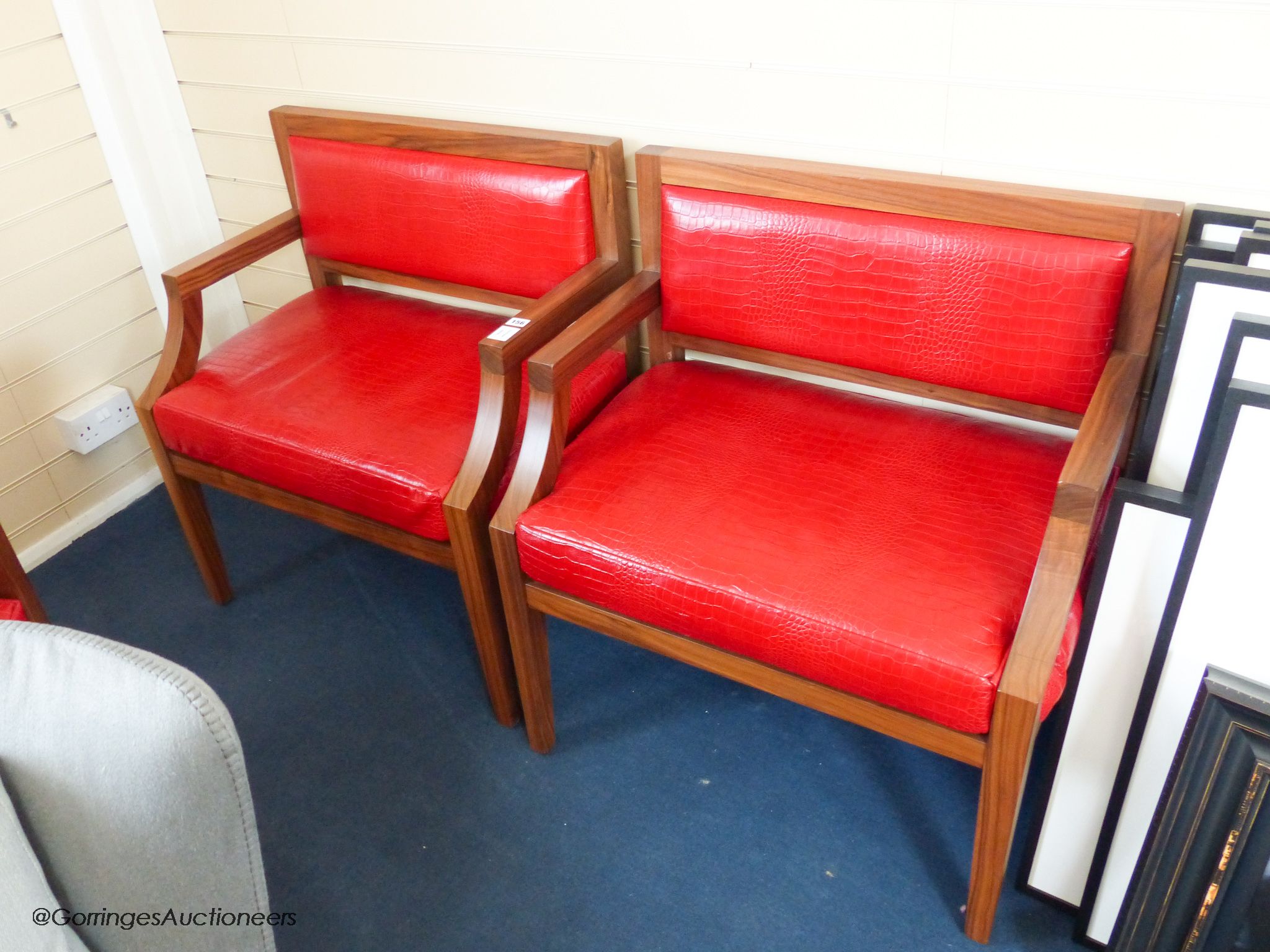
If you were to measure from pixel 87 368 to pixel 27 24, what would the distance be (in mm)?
730

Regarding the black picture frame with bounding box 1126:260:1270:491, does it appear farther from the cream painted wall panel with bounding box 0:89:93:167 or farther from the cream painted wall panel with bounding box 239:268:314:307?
the cream painted wall panel with bounding box 0:89:93:167

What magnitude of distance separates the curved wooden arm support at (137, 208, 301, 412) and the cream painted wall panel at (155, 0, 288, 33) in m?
0.47

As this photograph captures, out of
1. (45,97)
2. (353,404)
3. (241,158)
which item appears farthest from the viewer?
(241,158)

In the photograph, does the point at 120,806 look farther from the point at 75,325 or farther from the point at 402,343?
the point at 75,325

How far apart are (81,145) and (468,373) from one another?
3.72ft

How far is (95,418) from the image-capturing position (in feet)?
7.88

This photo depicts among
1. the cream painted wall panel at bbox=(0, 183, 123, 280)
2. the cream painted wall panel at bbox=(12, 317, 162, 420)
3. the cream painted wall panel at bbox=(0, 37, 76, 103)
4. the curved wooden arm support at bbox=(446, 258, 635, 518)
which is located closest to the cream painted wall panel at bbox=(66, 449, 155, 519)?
the cream painted wall panel at bbox=(12, 317, 162, 420)

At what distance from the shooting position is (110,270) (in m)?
2.41

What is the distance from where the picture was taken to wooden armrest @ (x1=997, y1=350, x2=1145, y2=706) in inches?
Result: 47.5

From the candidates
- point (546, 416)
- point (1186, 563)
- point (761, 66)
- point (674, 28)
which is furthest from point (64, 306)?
point (1186, 563)

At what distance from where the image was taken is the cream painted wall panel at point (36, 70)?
6.93 feet

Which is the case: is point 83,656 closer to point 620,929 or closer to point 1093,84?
point 620,929

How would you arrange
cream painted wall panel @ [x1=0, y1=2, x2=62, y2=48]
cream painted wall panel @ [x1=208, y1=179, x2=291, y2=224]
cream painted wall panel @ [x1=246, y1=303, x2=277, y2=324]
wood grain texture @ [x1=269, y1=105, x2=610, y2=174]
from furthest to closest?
cream painted wall panel @ [x1=246, y1=303, x2=277, y2=324], cream painted wall panel @ [x1=208, y1=179, x2=291, y2=224], cream painted wall panel @ [x1=0, y1=2, x2=62, y2=48], wood grain texture @ [x1=269, y1=105, x2=610, y2=174]

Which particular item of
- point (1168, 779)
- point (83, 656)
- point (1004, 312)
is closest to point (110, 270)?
point (83, 656)
